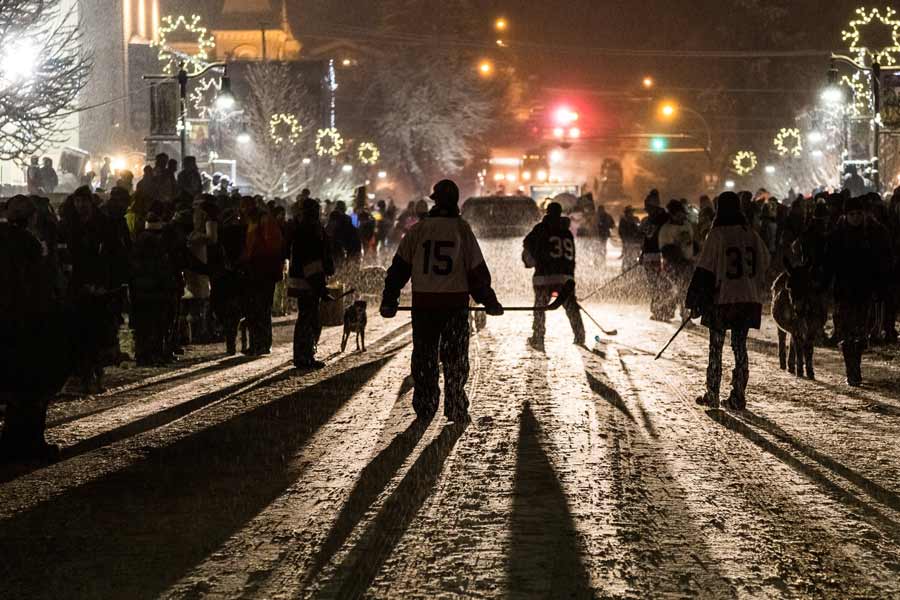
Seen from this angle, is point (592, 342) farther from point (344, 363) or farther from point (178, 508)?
point (178, 508)

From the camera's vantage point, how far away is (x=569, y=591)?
6.55 meters

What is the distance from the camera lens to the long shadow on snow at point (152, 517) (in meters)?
6.92

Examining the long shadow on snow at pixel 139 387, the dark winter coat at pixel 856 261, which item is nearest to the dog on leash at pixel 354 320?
the long shadow on snow at pixel 139 387

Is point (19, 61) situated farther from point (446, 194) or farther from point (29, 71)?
point (446, 194)

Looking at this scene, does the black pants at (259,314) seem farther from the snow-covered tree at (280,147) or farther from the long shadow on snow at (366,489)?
the snow-covered tree at (280,147)

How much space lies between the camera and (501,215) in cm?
3391

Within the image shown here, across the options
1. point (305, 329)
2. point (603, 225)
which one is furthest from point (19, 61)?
point (603, 225)

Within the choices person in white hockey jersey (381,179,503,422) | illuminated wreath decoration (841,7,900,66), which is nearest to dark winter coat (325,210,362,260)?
person in white hockey jersey (381,179,503,422)

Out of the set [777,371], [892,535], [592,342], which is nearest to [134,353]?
[592,342]

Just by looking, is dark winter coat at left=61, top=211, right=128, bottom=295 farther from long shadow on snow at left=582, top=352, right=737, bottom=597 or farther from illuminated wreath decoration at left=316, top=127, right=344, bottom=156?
illuminated wreath decoration at left=316, top=127, right=344, bottom=156

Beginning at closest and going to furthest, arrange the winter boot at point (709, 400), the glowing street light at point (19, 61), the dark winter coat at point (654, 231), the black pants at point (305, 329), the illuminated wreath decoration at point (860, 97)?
the winter boot at point (709, 400)
the black pants at point (305, 329)
the glowing street light at point (19, 61)
the dark winter coat at point (654, 231)
the illuminated wreath decoration at point (860, 97)

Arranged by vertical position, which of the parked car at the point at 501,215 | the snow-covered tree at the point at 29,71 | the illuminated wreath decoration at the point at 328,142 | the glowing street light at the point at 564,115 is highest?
the glowing street light at the point at 564,115

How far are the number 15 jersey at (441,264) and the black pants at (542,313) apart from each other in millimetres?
6610

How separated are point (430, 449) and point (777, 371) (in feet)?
22.6
